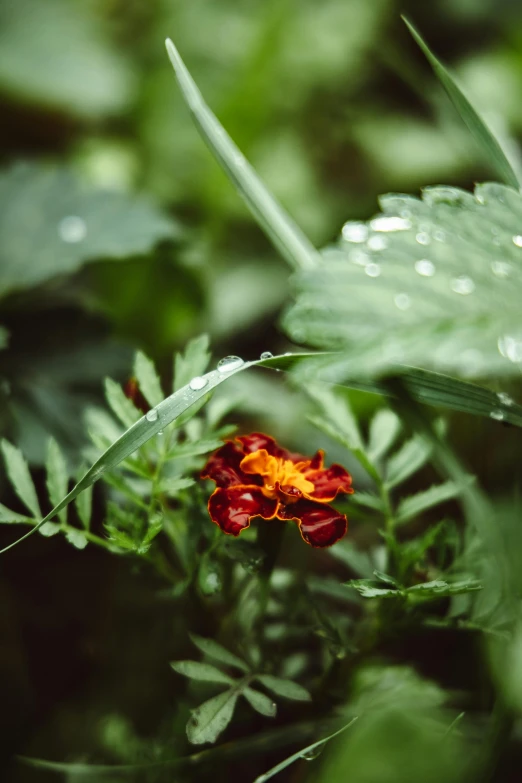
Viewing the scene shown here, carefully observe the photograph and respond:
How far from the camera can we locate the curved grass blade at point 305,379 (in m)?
0.48

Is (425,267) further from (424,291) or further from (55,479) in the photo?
(55,479)

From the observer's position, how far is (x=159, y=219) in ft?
3.26

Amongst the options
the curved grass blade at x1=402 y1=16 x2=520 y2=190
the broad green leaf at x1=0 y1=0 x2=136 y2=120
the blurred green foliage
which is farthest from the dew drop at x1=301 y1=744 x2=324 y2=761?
the broad green leaf at x1=0 y1=0 x2=136 y2=120

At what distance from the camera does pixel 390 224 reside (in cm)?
48

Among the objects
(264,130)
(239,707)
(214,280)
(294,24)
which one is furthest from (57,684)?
(294,24)

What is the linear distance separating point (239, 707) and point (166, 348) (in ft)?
2.45

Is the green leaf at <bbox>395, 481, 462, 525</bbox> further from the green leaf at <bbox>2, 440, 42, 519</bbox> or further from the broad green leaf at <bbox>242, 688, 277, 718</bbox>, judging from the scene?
the green leaf at <bbox>2, 440, 42, 519</bbox>

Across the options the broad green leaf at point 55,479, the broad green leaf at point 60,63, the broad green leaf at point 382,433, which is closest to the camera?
the broad green leaf at point 55,479

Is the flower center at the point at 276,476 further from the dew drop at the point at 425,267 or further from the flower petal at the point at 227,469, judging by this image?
the dew drop at the point at 425,267

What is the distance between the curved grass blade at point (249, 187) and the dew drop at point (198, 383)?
0.13 m

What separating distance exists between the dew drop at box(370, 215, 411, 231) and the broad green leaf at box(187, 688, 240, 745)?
39 centimetres

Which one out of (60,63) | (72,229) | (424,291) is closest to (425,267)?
(424,291)

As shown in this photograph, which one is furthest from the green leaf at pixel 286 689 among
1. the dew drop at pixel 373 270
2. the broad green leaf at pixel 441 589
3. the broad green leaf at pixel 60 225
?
the broad green leaf at pixel 60 225

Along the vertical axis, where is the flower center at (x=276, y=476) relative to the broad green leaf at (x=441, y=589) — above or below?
above
